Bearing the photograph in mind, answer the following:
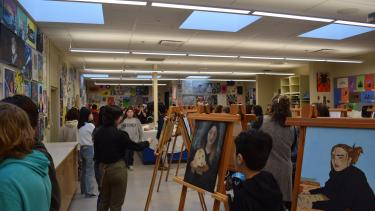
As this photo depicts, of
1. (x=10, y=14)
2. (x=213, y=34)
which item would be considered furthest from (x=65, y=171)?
(x=213, y=34)

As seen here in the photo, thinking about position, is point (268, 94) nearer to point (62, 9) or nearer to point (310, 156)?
point (62, 9)

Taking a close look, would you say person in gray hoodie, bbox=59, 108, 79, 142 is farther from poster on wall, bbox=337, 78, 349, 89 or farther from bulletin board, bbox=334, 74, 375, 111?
poster on wall, bbox=337, 78, 349, 89

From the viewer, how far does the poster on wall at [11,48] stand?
4.19m

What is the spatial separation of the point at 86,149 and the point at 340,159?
14.1ft

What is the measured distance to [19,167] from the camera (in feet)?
4.08

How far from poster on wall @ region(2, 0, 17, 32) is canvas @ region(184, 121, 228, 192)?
9.81 ft

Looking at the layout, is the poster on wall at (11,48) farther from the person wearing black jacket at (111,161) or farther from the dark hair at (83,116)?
the person wearing black jacket at (111,161)

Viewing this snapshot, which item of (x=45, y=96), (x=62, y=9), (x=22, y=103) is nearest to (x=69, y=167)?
(x=45, y=96)

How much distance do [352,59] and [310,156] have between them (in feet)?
35.1

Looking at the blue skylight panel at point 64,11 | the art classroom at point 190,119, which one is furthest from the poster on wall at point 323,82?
the blue skylight panel at point 64,11

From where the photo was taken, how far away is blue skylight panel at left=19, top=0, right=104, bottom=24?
5594mm

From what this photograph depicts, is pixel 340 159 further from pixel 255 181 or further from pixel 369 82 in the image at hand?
pixel 369 82

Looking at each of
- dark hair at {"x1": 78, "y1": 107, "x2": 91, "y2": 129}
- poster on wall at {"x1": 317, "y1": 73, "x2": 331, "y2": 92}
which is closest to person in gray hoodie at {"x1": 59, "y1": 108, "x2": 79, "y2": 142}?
dark hair at {"x1": 78, "y1": 107, "x2": 91, "y2": 129}

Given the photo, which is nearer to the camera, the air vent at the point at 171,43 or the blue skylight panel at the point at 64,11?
the blue skylight panel at the point at 64,11
